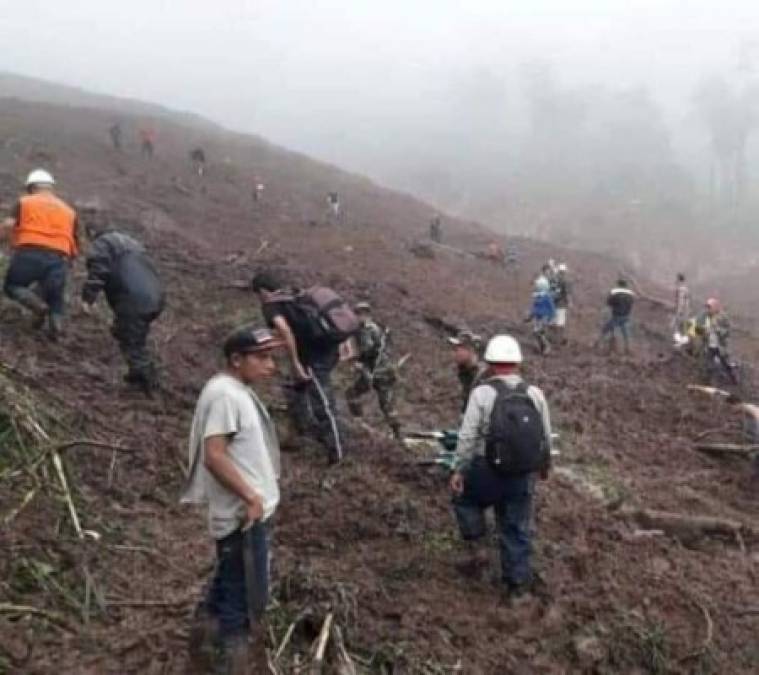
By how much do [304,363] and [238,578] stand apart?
3095mm

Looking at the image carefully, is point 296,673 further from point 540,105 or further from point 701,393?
point 540,105

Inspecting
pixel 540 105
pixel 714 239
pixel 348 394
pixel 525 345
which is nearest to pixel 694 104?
pixel 540 105

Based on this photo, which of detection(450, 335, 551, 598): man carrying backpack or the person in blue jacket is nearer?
detection(450, 335, 551, 598): man carrying backpack

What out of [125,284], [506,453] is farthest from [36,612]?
[125,284]

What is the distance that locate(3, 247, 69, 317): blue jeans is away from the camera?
7457mm

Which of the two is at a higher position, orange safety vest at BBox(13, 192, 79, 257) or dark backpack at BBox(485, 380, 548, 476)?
orange safety vest at BBox(13, 192, 79, 257)

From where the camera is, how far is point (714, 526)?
7.18m

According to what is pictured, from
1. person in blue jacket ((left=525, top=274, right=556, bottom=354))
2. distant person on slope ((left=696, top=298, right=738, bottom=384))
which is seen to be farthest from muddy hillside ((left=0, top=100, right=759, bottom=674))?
person in blue jacket ((left=525, top=274, right=556, bottom=354))

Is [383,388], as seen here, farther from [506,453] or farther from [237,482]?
[237,482]

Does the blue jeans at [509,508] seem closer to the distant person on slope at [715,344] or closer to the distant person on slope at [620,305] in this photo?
the distant person on slope at [715,344]

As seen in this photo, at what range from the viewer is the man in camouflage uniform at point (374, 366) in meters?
8.33

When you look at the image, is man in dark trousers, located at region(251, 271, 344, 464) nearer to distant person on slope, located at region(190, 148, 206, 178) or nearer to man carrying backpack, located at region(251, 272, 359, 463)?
man carrying backpack, located at region(251, 272, 359, 463)

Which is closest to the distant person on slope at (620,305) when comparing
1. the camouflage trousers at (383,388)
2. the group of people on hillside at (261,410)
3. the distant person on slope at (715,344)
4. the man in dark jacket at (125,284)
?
the distant person on slope at (715,344)

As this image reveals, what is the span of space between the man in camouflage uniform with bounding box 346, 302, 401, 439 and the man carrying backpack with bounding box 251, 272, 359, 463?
127cm
